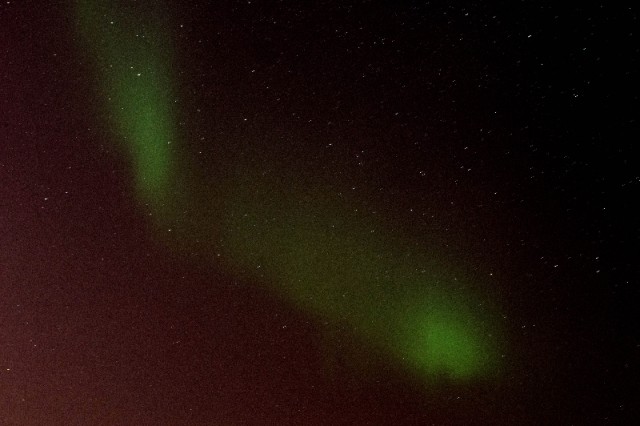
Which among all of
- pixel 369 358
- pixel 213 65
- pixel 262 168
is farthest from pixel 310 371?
pixel 213 65

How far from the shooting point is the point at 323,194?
1.83ft

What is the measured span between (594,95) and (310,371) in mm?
353

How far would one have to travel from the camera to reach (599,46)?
49 cm

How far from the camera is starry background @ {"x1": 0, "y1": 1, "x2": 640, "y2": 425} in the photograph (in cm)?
51

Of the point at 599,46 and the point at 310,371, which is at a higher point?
the point at 599,46

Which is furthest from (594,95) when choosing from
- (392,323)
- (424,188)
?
(392,323)

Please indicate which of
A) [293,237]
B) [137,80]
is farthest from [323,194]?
[137,80]

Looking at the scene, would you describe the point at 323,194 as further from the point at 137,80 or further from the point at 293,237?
the point at 137,80

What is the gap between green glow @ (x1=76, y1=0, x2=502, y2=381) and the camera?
552 millimetres

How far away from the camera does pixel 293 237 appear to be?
0.57 meters

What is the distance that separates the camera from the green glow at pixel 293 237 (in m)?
0.55

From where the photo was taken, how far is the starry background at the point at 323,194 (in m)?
0.51

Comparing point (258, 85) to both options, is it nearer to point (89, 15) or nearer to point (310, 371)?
point (89, 15)

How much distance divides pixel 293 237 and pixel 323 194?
5 centimetres
